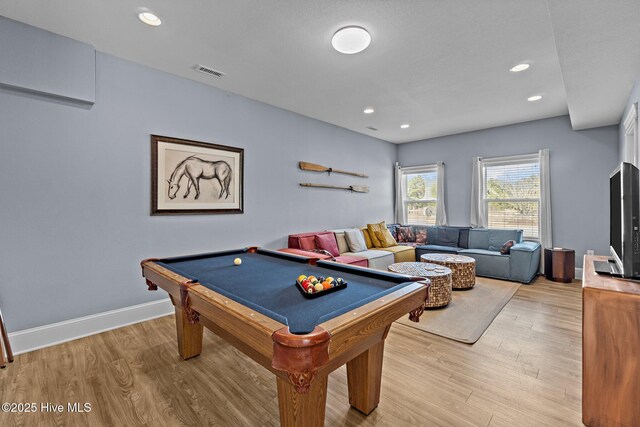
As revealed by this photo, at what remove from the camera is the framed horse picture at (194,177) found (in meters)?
3.14

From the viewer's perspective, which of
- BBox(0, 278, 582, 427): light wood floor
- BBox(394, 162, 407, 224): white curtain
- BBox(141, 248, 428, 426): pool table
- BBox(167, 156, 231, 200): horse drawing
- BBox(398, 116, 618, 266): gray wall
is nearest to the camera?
BBox(141, 248, 428, 426): pool table

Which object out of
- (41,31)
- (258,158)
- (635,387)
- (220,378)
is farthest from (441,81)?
(41,31)

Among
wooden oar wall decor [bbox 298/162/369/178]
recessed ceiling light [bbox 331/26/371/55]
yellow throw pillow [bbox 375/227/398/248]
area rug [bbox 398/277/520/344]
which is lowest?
area rug [bbox 398/277/520/344]

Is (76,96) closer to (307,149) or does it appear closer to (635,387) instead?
(307,149)

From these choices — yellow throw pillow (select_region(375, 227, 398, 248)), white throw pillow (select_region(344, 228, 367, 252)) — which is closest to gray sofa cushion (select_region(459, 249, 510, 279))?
yellow throw pillow (select_region(375, 227, 398, 248))

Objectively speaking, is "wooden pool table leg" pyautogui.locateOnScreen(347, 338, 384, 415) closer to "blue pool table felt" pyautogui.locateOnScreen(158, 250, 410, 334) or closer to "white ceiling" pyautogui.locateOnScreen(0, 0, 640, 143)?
"blue pool table felt" pyautogui.locateOnScreen(158, 250, 410, 334)

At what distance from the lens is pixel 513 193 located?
17.2ft

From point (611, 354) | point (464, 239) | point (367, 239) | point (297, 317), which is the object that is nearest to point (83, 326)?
point (297, 317)

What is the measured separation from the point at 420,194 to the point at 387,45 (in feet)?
14.7

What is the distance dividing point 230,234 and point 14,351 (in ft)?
7.05

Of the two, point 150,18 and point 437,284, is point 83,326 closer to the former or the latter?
point 150,18

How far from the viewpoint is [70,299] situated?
8.68 ft

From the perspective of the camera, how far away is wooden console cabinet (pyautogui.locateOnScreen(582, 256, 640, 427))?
145 centimetres

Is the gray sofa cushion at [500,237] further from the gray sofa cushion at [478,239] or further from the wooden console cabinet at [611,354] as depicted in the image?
the wooden console cabinet at [611,354]
